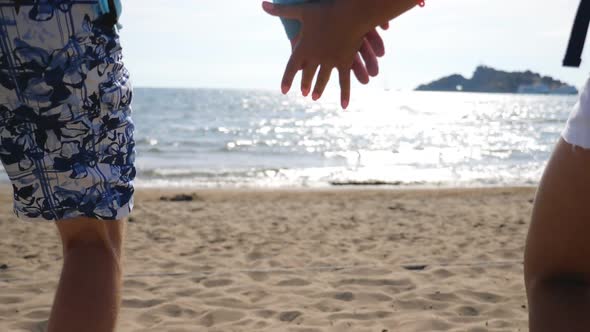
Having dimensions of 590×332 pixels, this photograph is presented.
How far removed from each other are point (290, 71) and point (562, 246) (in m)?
0.57

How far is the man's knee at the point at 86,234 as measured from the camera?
58.2 inches

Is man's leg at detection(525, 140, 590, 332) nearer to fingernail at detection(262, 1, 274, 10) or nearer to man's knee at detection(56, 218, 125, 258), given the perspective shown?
fingernail at detection(262, 1, 274, 10)

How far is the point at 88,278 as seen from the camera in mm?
1443

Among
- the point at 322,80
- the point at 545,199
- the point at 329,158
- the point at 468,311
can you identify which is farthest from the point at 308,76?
the point at 329,158

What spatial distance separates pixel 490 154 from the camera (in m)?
18.8

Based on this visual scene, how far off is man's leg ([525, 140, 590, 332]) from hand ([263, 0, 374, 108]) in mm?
402

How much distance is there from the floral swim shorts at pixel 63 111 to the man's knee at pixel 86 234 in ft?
0.19

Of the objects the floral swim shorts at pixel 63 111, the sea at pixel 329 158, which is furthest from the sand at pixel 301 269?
the sea at pixel 329 158

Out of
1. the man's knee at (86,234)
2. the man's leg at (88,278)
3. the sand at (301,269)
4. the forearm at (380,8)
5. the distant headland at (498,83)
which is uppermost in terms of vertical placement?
the forearm at (380,8)

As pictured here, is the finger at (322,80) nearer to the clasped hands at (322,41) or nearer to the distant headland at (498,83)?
the clasped hands at (322,41)

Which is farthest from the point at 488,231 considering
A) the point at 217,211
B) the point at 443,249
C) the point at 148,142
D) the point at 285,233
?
the point at 148,142

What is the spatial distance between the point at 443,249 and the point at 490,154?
14.4 metres

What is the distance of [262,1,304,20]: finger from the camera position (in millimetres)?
1160

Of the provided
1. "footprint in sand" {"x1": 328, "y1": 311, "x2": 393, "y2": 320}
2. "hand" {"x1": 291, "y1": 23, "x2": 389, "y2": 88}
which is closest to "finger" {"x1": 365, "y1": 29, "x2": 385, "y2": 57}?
"hand" {"x1": 291, "y1": 23, "x2": 389, "y2": 88}
